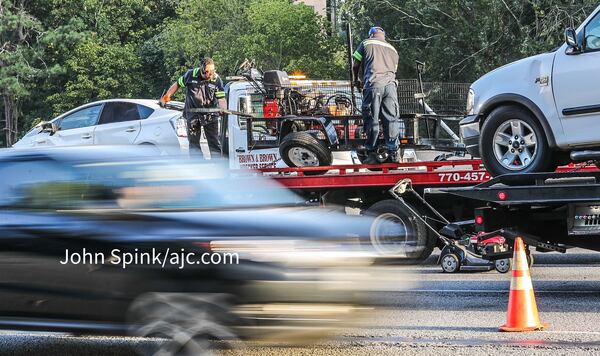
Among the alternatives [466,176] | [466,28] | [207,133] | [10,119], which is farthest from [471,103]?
[10,119]

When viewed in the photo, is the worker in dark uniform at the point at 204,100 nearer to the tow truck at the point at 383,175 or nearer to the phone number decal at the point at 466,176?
the tow truck at the point at 383,175

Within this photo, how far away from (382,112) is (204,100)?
3105mm

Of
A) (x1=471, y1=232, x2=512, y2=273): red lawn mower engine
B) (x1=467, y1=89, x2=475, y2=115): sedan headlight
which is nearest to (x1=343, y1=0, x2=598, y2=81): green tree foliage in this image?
(x1=471, y1=232, x2=512, y2=273): red lawn mower engine

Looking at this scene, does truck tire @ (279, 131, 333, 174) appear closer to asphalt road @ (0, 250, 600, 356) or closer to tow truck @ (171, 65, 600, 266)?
tow truck @ (171, 65, 600, 266)

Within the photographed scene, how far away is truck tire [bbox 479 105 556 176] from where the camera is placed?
9203mm

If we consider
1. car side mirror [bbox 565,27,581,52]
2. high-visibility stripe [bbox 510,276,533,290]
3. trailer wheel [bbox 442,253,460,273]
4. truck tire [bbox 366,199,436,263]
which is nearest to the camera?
high-visibility stripe [bbox 510,276,533,290]

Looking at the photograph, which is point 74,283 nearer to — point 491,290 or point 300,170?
point 491,290

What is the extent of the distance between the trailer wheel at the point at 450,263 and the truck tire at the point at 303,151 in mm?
2347

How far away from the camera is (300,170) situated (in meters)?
13.0

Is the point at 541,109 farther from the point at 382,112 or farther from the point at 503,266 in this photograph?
the point at 382,112

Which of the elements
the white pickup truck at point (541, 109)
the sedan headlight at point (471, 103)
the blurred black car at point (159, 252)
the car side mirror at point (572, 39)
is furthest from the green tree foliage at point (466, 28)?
the blurred black car at point (159, 252)

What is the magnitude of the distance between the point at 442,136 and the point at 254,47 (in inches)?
752

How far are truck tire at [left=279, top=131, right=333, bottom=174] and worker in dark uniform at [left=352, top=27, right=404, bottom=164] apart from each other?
2.86 ft

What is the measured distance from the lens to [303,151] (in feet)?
43.9
